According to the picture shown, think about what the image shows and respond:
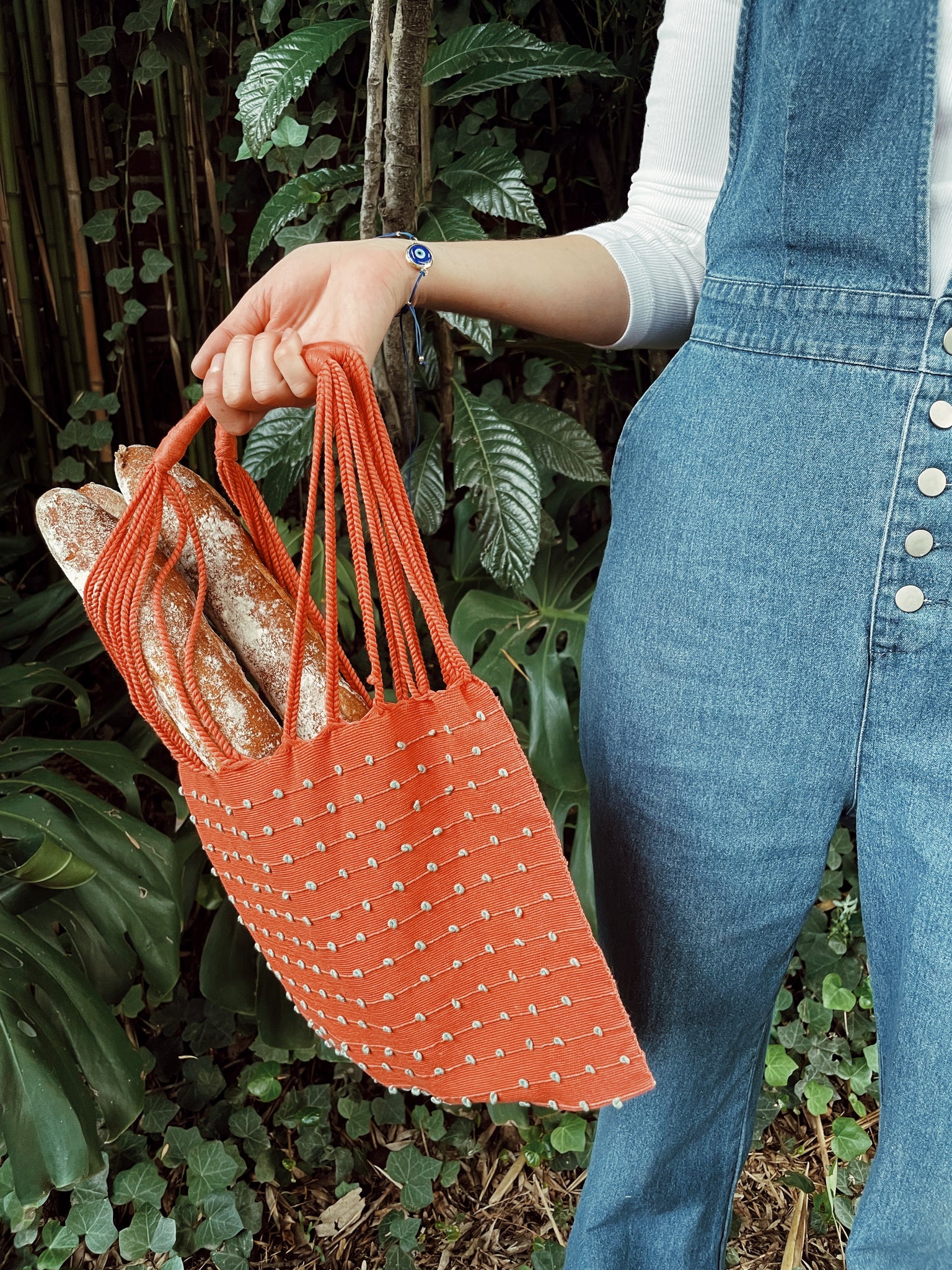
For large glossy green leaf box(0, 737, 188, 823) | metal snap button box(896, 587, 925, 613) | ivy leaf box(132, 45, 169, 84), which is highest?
ivy leaf box(132, 45, 169, 84)

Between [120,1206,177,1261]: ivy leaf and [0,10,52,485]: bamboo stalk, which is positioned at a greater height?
[0,10,52,485]: bamboo stalk

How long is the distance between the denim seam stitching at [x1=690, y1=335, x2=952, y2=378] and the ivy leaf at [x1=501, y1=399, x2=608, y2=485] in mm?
717

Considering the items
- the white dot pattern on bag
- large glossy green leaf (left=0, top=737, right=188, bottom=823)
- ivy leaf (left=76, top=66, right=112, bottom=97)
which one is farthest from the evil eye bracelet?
ivy leaf (left=76, top=66, right=112, bottom=97)

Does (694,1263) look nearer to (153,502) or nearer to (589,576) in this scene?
(153,502)

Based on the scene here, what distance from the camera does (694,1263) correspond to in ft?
2.46

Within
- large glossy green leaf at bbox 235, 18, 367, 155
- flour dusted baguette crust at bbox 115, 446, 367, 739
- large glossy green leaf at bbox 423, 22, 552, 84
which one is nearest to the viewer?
flour dusted baguette crust at bbox 115, 446, 367, 739

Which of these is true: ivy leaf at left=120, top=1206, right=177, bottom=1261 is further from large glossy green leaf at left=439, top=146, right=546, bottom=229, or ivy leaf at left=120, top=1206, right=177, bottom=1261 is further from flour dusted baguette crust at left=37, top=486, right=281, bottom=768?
large glossy green leaf at left=439, top=146, right=546, bottom=229

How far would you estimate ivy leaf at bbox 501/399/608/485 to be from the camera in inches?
51.2

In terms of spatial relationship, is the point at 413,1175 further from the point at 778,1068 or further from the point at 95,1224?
the point at 778,1068

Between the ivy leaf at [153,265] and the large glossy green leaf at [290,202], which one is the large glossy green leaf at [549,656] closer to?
the large glossy green leaf at [290,202]

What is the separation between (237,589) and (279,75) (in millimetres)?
612

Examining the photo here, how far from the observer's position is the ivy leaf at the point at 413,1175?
4.71 ft

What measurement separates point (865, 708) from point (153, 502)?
1.41 ft

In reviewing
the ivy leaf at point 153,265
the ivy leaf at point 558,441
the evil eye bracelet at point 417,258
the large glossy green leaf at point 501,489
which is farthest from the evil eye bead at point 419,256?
the ivy leaf at point 153,265
